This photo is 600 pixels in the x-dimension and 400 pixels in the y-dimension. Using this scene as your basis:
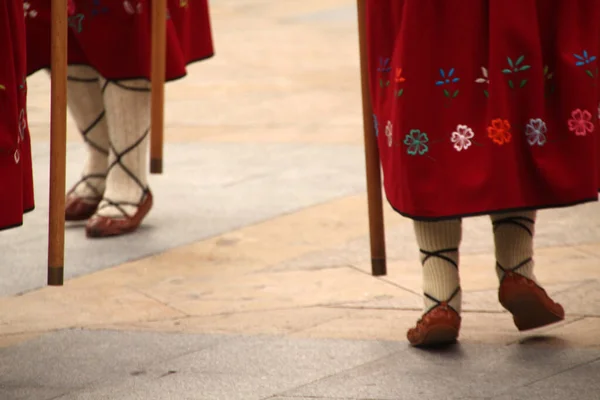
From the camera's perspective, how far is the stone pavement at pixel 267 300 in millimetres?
2807

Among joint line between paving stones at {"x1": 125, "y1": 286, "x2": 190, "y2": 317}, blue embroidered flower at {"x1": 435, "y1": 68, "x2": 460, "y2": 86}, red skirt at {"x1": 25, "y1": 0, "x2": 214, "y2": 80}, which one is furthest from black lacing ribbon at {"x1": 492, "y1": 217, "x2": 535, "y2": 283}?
red skirt at {"x1": 25, "y1": 0, "x2": 214, "y2": 80}

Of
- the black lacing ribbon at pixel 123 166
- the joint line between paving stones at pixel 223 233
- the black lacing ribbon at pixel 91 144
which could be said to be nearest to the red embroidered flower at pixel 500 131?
the joint line between paving stones at pixel 223 233

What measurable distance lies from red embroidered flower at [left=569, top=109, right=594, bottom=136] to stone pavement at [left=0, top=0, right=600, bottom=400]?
0.53 metres

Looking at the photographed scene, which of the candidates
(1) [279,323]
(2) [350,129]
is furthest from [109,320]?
(2) [350,129]

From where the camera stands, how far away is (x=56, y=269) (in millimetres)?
2861

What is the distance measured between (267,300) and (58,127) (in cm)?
94

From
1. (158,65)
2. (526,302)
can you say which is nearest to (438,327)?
(526,302)

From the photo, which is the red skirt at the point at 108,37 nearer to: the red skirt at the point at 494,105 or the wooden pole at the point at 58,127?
the wooden pole at the point at 58,127

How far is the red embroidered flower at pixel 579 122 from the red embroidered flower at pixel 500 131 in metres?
0.15

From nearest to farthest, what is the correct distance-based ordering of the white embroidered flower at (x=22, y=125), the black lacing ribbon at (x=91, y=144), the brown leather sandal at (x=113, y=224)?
the white embroidered flower at (x=22, y=125) → the brown leather sandal at (x=113, y=224) → the black lacing ribbon at (x=91, y=144)

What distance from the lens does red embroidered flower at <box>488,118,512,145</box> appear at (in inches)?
109

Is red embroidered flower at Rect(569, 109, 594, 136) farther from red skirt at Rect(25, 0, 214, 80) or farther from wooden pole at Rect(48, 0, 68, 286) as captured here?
red skirt at Rect(25, 0, 214, 80)

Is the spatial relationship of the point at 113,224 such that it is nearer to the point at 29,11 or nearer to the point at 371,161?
the point at 29,11

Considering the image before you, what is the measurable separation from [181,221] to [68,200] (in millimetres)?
414
